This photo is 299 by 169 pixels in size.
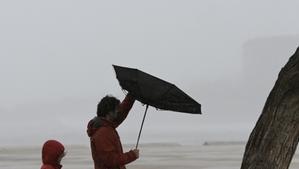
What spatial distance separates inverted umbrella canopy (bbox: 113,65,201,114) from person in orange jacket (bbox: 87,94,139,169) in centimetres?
31

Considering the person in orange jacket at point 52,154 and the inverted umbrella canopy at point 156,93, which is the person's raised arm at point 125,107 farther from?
the person in orange jacket at point 52,154

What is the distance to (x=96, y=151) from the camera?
565 centimetres

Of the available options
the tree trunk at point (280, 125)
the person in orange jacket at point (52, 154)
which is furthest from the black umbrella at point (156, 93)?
the person in orange jacket at point (52, 154)

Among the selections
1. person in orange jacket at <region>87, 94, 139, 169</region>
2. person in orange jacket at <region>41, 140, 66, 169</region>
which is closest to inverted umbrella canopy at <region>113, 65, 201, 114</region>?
person in orange jacket at <region>87, 94, 139, 169</region>

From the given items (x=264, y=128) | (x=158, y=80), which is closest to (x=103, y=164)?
(x=158, y=80)

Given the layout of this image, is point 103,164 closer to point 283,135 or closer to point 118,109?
point 118,109

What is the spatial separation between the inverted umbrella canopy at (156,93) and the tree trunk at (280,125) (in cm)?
66

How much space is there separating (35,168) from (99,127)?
15.5 m

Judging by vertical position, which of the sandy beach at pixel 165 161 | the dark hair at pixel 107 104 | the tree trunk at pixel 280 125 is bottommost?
the tree trunk at pixel 280 125

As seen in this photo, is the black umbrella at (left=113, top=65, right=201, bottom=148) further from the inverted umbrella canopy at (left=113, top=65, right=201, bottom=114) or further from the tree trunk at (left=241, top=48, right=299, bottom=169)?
the tree trunk at (left=241, top=48, right=299, bottom=169)

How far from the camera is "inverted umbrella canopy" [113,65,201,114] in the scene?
5926mm

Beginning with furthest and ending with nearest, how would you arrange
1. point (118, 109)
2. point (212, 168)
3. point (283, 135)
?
point (212, 168) → point (118, 109) → point (283, 135)

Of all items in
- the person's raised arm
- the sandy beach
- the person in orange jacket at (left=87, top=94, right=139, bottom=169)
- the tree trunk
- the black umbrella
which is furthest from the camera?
the sandy beach

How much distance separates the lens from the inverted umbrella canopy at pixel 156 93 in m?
5.93
